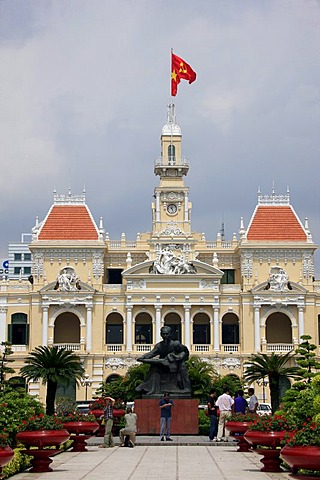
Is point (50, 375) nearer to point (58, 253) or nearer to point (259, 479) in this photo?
point (58, 253)

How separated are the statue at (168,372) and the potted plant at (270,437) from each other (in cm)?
1128

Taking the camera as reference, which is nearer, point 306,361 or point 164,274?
point 306,361

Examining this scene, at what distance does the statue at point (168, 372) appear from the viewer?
33.5 meters

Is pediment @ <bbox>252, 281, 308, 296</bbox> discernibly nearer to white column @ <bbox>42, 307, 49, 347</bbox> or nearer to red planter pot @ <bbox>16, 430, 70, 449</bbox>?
white column @ <bbox>42, 307, 49, 347</bbox>

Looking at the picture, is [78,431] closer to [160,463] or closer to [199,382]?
[160,463]

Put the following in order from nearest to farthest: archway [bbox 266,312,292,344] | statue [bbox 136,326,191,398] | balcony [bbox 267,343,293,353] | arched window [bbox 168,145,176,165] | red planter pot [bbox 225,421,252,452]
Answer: red planter pot [bbox 225,421,252,452] < statue [bbox 136,326,191,398] < balcony [bbox 267,343,293,353] < archway [bbox 266,312,292,344] < arched window [bbox 168,145,176,165]

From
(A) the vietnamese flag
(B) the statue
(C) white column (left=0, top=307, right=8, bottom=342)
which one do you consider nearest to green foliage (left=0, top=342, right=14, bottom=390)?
(C) white column (left=0, top=307, right=8, bottom=342)

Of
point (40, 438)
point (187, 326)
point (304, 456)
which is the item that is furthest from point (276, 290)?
point (304, 456)

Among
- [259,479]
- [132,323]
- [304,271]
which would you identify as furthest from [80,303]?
[259,479]

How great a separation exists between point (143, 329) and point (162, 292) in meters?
4.03

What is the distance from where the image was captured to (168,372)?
111 ft

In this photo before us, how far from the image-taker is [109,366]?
68812 millimetres

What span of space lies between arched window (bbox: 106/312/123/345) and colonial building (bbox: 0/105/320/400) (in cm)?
8

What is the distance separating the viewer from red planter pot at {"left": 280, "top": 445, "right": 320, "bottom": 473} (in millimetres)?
15914
